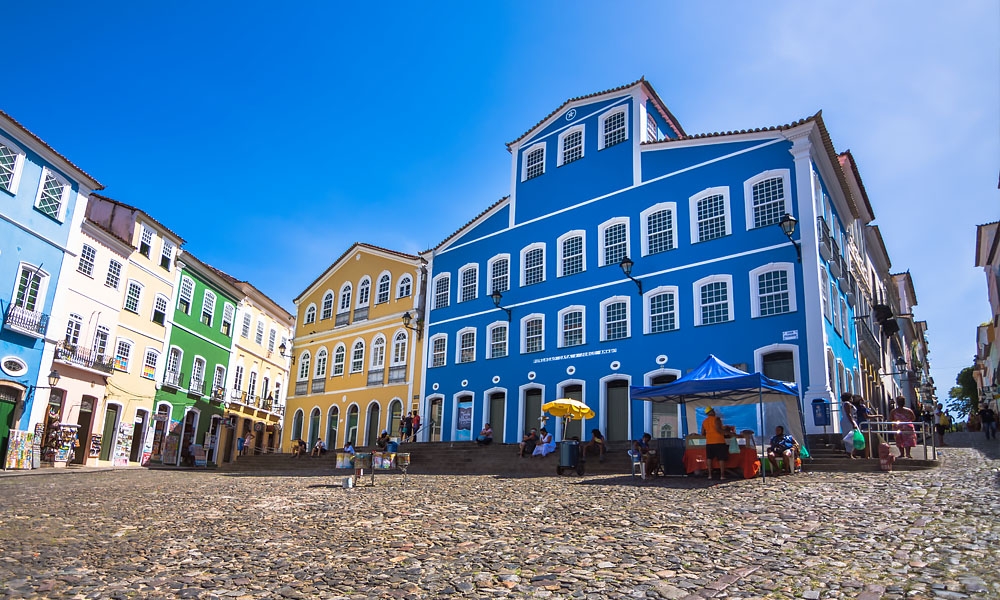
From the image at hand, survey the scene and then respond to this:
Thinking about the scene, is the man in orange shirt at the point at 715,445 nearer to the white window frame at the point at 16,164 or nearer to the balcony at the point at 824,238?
the balcony at the point at 824,238

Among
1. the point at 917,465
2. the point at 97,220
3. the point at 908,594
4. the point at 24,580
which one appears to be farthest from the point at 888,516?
the point at 97,220

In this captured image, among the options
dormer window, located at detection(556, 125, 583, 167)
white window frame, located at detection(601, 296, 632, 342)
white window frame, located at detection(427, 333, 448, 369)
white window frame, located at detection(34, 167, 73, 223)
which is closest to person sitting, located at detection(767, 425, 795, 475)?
white window frame, located at detection(601, 296, 632, 342)

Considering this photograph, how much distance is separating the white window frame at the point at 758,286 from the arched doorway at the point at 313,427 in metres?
23.5

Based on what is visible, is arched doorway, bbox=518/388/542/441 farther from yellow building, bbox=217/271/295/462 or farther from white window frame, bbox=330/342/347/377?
yellow building, bbox=217/271/295/462

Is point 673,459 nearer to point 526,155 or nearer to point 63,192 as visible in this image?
point 526,155

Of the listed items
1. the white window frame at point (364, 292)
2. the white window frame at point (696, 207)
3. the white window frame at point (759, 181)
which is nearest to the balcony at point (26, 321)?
the white window frame at point (364, 292)

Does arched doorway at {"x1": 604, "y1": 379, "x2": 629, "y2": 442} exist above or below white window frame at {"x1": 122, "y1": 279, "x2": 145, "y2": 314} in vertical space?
below

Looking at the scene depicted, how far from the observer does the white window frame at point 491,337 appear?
28.0m

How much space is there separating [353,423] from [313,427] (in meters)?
3.35

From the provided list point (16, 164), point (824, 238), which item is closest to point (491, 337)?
point (824, 238)

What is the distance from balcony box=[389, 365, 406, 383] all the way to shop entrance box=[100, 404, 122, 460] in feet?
38.7

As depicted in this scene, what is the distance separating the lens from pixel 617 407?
78.5ft

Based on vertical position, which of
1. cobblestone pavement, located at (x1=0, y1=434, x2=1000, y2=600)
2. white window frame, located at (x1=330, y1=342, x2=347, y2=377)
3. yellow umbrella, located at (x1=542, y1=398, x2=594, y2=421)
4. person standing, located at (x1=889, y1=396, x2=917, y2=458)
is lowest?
cobblestone pavement, located at (x1=0, y1=434, x2=1000, y2=600)

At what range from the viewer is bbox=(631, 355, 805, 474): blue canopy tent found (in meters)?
14.4
